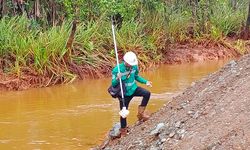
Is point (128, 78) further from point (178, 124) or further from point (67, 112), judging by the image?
point (67, 112)

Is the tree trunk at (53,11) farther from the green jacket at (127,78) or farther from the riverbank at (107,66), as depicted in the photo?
the green jacket at (127,78)

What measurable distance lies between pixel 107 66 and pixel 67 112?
17.8ft

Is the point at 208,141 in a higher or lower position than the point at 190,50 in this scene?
higher

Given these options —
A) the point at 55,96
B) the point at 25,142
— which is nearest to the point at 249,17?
the point at 55,96

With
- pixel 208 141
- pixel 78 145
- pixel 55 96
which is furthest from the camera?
pixel 55 96

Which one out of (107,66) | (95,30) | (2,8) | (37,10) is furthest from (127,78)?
(37,10)

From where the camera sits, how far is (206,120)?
6.49 meters

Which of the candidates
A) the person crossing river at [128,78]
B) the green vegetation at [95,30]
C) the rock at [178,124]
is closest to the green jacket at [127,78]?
the person crossing river at [128,78]

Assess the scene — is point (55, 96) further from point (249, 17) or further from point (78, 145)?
point (249, 17)

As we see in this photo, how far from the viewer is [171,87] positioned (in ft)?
48.4

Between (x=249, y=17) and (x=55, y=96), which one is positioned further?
(x=249, y=17)

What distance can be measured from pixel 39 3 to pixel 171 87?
259 inches

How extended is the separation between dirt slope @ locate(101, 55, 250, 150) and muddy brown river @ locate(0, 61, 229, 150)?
1.75 metres

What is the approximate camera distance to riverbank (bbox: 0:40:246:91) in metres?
15.2
